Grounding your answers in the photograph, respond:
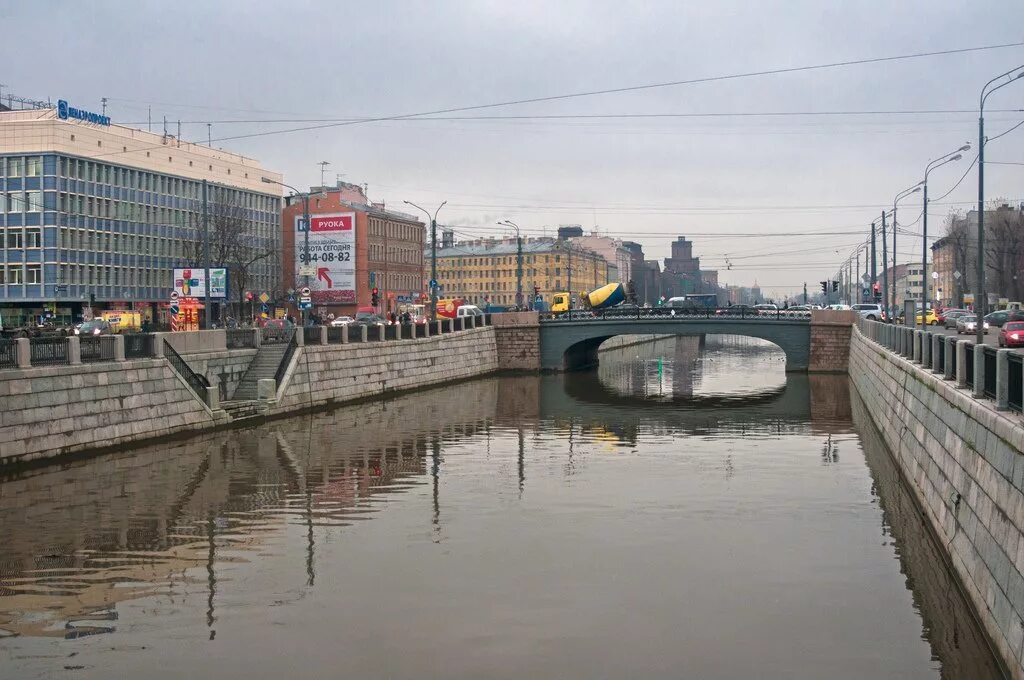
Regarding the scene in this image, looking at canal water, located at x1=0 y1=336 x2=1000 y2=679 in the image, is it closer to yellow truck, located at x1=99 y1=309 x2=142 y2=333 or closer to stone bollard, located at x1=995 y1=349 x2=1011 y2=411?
stone bollard, located at x1=995 y1=349 x2=1011 y2=411

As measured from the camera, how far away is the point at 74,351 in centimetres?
3512

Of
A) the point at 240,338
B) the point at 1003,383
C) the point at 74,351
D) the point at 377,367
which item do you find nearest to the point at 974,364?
the point at 1003,383

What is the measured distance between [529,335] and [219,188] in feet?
193

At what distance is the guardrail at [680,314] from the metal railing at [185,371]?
41406 mm

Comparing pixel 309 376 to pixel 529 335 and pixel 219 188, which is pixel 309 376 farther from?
pixel 219 188

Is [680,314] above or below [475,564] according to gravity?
above

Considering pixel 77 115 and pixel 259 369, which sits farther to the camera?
pixel 77 115

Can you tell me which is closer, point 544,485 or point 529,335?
point 544,485

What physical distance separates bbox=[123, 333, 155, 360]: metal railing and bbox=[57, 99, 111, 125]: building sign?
226 feet

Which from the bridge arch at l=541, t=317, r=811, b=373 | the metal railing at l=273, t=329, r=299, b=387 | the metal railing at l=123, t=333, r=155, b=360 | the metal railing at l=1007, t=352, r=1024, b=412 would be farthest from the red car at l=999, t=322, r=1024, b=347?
the metal railing at l=123, t=333, r=155, b=360

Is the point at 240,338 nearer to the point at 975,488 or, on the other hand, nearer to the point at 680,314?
the point at 975,488

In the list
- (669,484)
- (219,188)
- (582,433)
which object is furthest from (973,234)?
(669,484)

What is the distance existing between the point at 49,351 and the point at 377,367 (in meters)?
26.1

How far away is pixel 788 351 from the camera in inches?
3061
